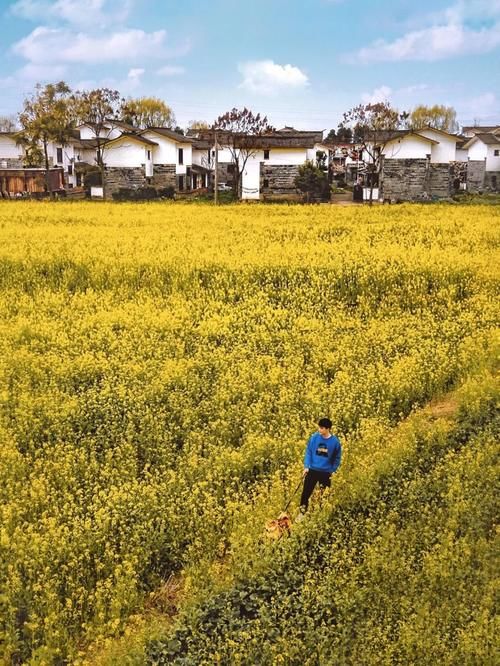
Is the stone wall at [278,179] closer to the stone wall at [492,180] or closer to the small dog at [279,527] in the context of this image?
the stone wall at [492,180]

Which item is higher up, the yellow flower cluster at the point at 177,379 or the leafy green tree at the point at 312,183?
the leafy green tree at the point at 312,183

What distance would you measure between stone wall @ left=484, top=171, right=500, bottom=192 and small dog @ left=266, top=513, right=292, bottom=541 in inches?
2293

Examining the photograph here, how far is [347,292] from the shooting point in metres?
16.8

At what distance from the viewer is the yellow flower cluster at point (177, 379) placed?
6.79 metres

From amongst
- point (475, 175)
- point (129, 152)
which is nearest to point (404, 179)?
point (475, 175)

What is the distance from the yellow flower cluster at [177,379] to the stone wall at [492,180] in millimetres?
39378

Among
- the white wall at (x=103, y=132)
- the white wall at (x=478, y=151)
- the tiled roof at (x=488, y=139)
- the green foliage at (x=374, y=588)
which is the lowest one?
the green foliage at (x=374, y=588)

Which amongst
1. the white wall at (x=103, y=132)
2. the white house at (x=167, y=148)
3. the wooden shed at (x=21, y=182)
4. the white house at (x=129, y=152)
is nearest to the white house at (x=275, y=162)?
the white house at (x=167, y=148)

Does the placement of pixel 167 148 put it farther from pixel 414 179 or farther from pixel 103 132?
pixel 414 179

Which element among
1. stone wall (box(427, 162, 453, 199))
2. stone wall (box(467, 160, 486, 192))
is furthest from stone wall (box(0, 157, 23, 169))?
stone wall (box(467, 160, 486, 192))

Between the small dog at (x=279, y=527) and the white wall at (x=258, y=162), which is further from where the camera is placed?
the white wall at (x=258, y=162)

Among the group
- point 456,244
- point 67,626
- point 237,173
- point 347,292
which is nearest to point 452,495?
point 67,626

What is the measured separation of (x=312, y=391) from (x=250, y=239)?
44.3ft

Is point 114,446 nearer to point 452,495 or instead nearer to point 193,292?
point 452,495
